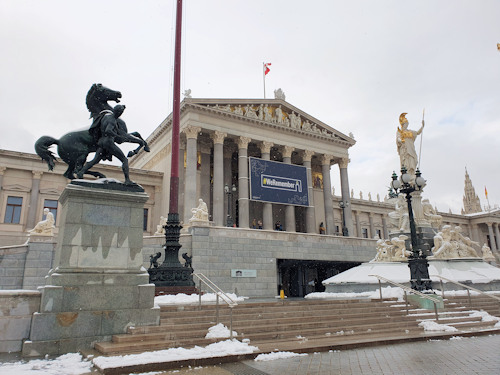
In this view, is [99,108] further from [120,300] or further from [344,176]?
[344,176]

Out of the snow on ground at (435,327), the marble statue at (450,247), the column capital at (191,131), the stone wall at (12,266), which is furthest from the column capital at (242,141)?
the snow on ground at (435,327)

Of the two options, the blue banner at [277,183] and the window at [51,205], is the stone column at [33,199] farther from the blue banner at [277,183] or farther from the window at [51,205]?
the blue banner at [277,183]

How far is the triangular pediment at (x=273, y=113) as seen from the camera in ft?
117

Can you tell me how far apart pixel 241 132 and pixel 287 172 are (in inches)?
232

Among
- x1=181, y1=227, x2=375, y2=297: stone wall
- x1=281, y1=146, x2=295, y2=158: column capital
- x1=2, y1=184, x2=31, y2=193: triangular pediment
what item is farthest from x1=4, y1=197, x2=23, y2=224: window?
x1=281, y1=146, x2=295, y2=158: column capital

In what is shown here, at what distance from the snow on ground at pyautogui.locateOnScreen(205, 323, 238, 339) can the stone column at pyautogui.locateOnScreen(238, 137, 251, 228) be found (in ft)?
78.7

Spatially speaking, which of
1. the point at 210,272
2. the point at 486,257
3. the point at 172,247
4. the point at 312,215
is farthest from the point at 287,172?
the point at 172,247

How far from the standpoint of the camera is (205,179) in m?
38.8

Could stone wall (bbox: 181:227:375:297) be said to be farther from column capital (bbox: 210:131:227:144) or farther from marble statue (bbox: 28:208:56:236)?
column capital (bbox: 210:131:227:144)

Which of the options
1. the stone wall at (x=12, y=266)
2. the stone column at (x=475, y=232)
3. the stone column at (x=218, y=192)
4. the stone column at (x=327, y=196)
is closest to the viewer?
the stone wall at (x=12, y=266)

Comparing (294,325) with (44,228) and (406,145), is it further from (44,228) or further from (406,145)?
(44,228)

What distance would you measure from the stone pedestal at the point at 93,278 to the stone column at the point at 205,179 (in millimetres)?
28663

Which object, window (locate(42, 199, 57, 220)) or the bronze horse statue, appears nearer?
the bronze horse statue

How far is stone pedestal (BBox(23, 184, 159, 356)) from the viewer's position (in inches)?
304
